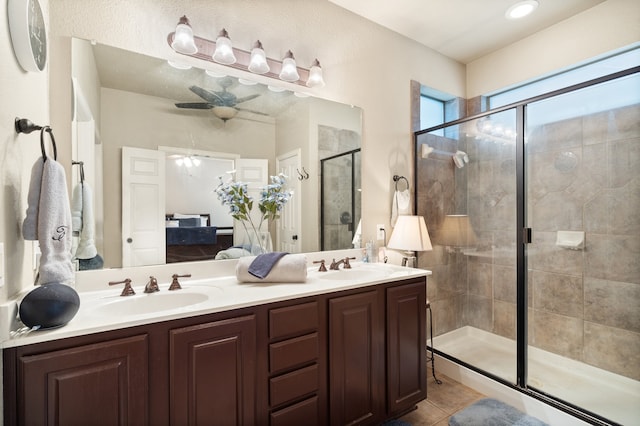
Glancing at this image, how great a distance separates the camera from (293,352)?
1.39 m

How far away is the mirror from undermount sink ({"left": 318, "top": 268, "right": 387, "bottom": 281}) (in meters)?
0.23

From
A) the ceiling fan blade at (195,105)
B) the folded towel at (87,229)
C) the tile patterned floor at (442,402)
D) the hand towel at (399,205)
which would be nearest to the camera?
the folded towel at (87,229)

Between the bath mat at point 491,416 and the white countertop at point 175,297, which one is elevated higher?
the white countertop at point 175,297

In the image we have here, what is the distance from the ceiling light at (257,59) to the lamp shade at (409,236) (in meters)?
1.47

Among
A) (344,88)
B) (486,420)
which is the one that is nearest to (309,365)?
(486,420)

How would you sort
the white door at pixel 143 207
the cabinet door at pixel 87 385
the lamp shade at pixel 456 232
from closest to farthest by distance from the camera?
the cabinet door at pixel 87 385
the white door at pixel 143 207
the lamp shade at pixel 456 232

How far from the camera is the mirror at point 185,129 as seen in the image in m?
1.45

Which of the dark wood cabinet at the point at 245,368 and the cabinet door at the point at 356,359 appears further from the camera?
the cabinet door at the point at 356,359

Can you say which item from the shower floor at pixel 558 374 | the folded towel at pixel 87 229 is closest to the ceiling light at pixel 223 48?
the folded towel at pixel 87 229

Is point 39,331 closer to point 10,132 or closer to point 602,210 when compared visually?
point 10,132

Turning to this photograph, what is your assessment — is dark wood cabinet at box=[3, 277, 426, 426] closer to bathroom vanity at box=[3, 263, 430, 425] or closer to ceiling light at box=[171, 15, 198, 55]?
bathroom vanity at box=[3, 263, 430, 425]

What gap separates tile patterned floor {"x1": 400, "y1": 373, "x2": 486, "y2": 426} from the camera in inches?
74.2

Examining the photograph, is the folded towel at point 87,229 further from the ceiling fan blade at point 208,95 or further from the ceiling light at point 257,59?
the ceiling light at point 257,59

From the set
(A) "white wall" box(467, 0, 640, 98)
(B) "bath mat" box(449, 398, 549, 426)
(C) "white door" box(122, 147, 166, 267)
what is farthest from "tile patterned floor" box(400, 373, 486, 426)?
(A) "white wall" box(467, 0, 640, 98)
